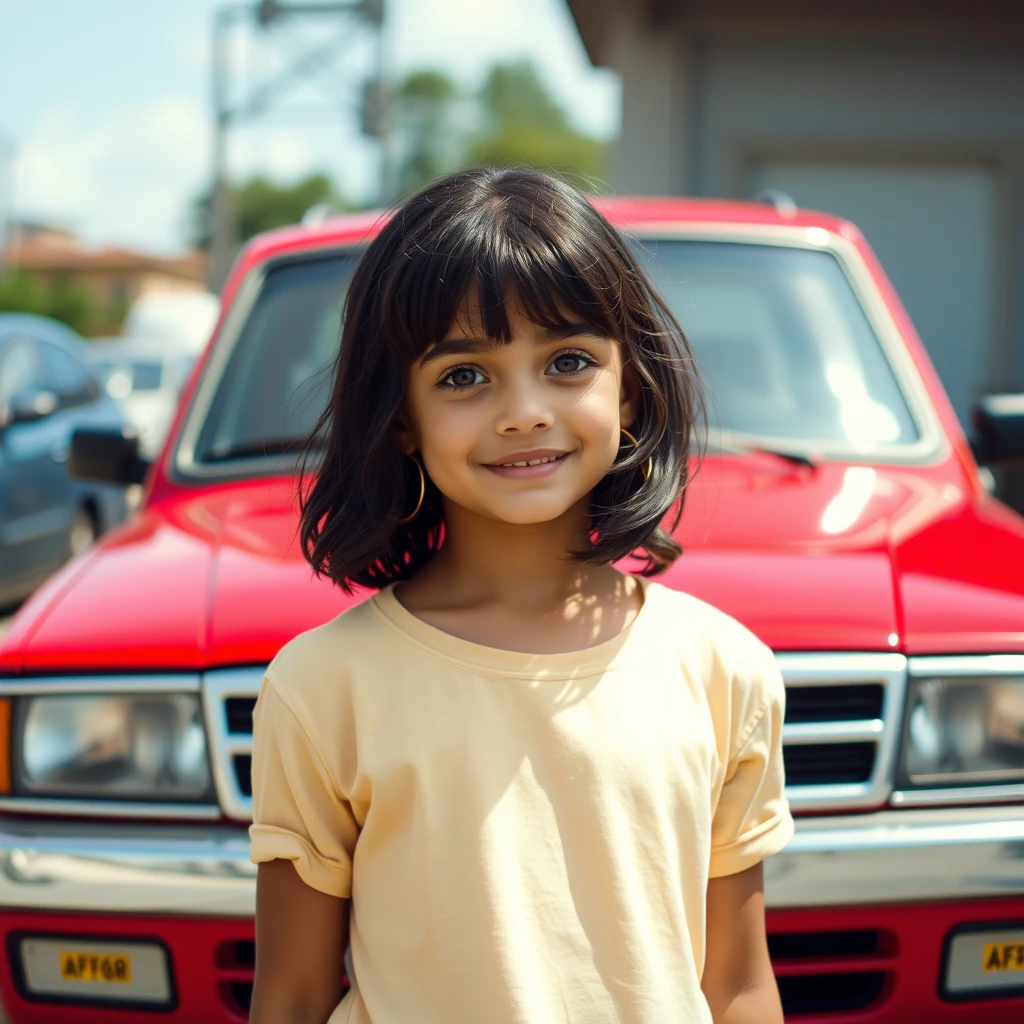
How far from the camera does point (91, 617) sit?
2.33 meters

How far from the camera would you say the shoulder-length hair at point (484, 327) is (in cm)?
140

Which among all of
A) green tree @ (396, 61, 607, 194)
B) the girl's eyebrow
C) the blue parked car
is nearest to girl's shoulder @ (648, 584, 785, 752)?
the girl's eyebrow

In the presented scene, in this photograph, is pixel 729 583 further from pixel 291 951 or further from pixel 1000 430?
pixel 1000 430

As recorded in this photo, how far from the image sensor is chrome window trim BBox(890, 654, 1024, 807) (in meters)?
2.19

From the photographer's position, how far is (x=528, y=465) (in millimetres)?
1427

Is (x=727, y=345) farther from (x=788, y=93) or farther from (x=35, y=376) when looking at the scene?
(x=788, y=93)

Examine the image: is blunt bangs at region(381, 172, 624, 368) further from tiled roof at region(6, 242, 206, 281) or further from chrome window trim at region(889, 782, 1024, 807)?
tiled roof at region(6, 242, 206, 281)

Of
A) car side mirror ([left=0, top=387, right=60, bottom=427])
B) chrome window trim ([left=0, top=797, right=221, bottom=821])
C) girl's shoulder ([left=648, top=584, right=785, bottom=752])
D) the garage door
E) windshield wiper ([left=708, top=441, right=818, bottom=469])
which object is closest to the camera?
girl's shoulder ([left=648, top=584, right=785, bottom=752])

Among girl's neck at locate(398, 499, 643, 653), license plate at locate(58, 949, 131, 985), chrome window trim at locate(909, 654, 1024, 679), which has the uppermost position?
girl's neck at locate(398, 499, 643, 653)

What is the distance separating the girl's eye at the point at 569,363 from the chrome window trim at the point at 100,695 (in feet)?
3.32

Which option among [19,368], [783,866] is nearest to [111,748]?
[783,866]

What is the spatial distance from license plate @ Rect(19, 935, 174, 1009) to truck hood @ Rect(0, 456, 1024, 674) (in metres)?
0.43

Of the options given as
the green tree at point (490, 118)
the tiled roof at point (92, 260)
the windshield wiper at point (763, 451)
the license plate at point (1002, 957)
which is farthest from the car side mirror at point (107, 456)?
the tiled roof at point (92, 260)

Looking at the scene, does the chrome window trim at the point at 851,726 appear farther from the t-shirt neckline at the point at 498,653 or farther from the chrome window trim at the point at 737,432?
the chrome window trim at the point at 737,432
